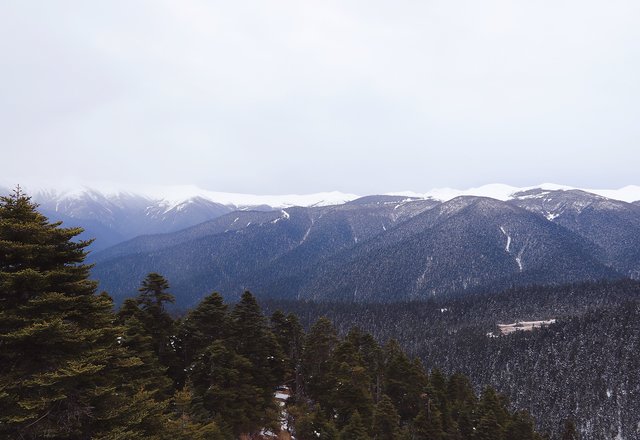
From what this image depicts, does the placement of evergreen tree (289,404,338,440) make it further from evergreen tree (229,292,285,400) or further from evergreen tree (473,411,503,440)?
evergreen tree (473,411,503,440)

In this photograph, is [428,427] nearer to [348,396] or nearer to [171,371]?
[348,396]

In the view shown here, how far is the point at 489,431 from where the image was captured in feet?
155

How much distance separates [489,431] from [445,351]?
134747 mm

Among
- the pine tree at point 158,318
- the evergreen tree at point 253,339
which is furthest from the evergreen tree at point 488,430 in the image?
the pine tree at point 158,318

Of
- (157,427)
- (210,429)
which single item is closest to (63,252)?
(157,427)

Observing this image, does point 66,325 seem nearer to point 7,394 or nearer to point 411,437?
point 7,394

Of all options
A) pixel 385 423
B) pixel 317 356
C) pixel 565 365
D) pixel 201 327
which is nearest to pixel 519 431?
pixel 385 423

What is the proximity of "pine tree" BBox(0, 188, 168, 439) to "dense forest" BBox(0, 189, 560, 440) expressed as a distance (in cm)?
4

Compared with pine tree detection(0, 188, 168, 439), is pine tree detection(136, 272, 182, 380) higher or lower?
lower

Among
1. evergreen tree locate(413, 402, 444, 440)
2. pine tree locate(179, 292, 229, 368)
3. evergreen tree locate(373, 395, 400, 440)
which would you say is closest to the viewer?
pine tree locate(179, 292, 229, 368)

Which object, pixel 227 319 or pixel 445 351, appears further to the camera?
pixel 445 351

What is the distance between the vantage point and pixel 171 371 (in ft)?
116

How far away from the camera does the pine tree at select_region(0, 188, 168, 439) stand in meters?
12.4

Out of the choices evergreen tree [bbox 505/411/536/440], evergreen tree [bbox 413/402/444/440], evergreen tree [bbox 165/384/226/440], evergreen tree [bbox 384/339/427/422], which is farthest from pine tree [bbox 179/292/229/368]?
evergreen tree [bbox 505/411/536/440]
